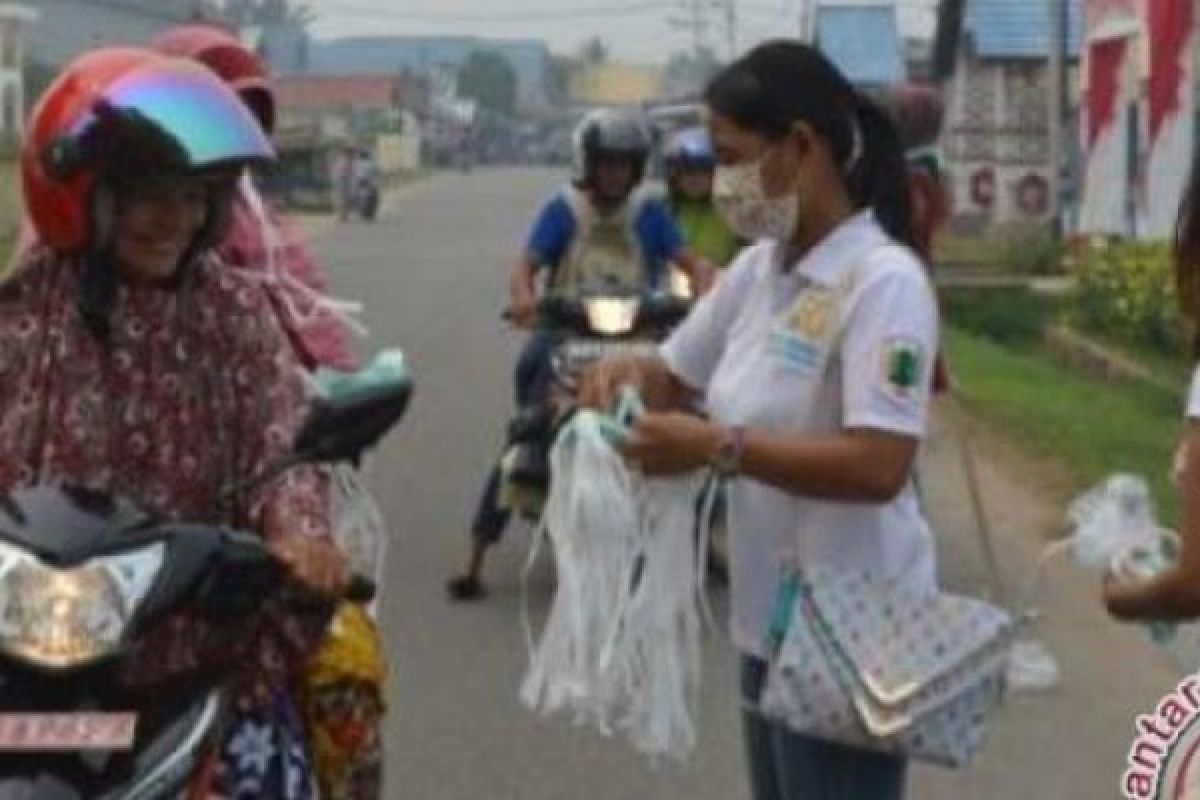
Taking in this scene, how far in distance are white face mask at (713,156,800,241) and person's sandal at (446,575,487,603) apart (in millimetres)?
6021

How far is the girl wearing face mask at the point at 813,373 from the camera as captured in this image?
3783 mm

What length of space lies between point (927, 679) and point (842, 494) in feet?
0.88

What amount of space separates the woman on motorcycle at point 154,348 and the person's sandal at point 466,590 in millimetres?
6130

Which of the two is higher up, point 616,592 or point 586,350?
point 616,592

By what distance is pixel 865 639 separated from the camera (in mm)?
3789

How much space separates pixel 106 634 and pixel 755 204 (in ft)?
3.87

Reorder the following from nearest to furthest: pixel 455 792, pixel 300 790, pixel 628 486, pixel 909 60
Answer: pixel 300 790 → pixel 628 486 → pixel 455 792 → pixel 909 60

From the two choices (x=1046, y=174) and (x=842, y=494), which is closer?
(x=842, y=494)

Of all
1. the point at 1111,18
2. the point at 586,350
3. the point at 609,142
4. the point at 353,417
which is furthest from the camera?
the point at 1111,18

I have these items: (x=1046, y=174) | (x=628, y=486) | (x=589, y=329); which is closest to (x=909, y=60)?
(x=1046, y=174)

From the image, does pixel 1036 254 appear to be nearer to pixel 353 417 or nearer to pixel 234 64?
pixel 234 64

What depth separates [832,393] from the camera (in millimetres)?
3859

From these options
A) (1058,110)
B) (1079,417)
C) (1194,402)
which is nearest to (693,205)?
(1079,417)

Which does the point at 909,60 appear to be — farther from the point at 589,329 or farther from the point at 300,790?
the point at 300,790
